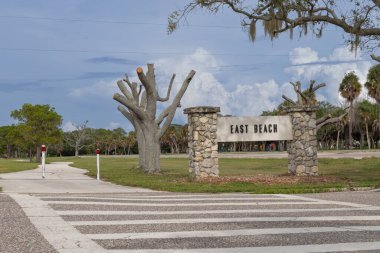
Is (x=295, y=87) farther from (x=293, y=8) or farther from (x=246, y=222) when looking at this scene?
(x=246, y=222)

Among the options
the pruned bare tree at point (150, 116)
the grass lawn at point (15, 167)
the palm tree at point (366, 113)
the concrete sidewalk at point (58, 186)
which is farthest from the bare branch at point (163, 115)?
the palm tree at point (366, 113)

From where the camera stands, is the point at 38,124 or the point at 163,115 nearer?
the point at 163,115

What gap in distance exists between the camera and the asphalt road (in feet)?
21.1

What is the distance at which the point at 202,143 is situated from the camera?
19016mm

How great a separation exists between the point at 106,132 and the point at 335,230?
423ft

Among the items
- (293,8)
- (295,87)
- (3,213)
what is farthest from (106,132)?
(3,213)

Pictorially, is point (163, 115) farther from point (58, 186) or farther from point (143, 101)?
point (58, 186)

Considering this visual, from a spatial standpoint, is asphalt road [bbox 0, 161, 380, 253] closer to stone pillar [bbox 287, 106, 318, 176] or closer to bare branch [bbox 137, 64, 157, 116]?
stone pillar [bbox 287, 106, 318, 176]

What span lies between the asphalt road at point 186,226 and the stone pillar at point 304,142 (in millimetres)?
8597

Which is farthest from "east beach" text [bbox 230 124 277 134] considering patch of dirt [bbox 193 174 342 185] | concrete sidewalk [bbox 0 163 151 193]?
concrete sidewalk [bbox 0 163 151 193]

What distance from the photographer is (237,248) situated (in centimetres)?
636

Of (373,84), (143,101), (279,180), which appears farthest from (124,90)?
(373,84)

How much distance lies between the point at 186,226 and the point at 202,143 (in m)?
11.2

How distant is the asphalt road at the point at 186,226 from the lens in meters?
6.43
